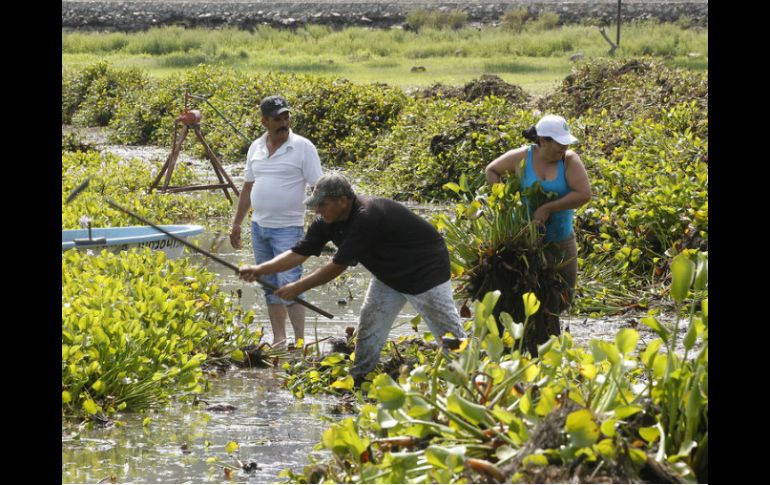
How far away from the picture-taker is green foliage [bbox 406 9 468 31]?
179 feet

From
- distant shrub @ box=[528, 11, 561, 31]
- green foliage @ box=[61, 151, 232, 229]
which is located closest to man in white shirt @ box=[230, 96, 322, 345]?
green foliage @ box=[61, 151, 232, 229]

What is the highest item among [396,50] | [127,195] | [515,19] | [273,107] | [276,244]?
[515,19]

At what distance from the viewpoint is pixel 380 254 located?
6.89 metres

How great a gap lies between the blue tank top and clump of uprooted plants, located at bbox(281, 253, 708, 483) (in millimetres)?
2669

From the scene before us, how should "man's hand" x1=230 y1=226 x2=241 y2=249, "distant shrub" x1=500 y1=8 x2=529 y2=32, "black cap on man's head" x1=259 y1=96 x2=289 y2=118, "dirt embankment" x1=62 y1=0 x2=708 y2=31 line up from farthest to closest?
1. "dirt embankment" x1=62 y1=0 x2=708 y2=31
2. "distant shrub" x1=500 y1=8 x2=529 y2=32
3. "man's hand" x1=230 y1=226 x2=241 y2=249
4. "black cap on man's head" x1=259 y1=96 x2=289 y2=118

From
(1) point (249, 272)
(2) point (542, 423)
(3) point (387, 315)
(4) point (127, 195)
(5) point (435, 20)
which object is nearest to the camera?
(2) point (542, 423)

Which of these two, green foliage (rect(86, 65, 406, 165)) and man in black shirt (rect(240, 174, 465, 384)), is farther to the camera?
green foliage (rect(86, 65, 406, 165))

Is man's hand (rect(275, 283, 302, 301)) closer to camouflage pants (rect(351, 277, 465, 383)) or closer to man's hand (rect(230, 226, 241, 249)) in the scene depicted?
camouflage pants (rect(351, 277, 465, 383))

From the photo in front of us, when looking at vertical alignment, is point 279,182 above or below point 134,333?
above

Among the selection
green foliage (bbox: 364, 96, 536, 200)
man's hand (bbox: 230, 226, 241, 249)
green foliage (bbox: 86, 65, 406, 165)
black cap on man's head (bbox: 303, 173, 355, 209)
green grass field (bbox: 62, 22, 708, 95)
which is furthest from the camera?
green grass field (bbox: 62, 22, 708, 95)

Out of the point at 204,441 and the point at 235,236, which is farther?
the point at 235,236

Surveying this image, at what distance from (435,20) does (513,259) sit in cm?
4832

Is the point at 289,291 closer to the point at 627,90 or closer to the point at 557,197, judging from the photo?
the point at 557,197

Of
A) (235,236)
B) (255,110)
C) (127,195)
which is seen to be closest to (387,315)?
(235,236)
